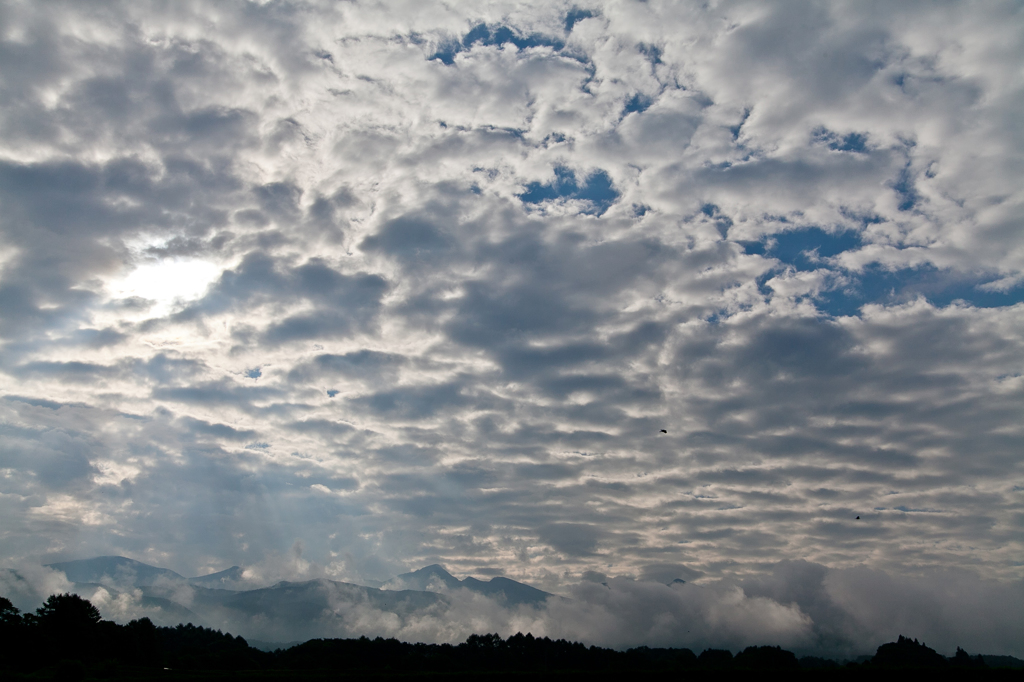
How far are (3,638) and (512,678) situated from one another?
95873 millimetres

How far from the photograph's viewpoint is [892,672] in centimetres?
14062

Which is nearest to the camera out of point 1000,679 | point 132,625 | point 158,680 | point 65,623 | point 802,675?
point 158,680

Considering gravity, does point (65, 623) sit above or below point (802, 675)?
above

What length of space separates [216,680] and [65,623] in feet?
181

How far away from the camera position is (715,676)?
5325 inches

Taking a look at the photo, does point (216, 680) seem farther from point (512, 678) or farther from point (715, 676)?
point (715, 676)

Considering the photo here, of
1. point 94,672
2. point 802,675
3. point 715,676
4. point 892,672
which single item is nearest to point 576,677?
point 715,676

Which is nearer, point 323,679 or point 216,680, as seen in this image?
point 216,680

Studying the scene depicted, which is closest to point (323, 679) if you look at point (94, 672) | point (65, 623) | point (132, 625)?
point (94, 672)

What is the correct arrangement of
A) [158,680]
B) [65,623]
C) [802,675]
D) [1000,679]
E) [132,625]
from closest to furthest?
[158,680] < [1000,679] < [802,675] < [65,623] < [132,625]

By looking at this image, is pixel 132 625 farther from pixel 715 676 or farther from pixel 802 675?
pixel 802 675

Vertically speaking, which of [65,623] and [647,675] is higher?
[65,623]

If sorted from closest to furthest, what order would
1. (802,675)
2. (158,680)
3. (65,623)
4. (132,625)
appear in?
(158,680) → (802,675) → (65,623) → (132,625)

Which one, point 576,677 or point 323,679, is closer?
point 323,679
